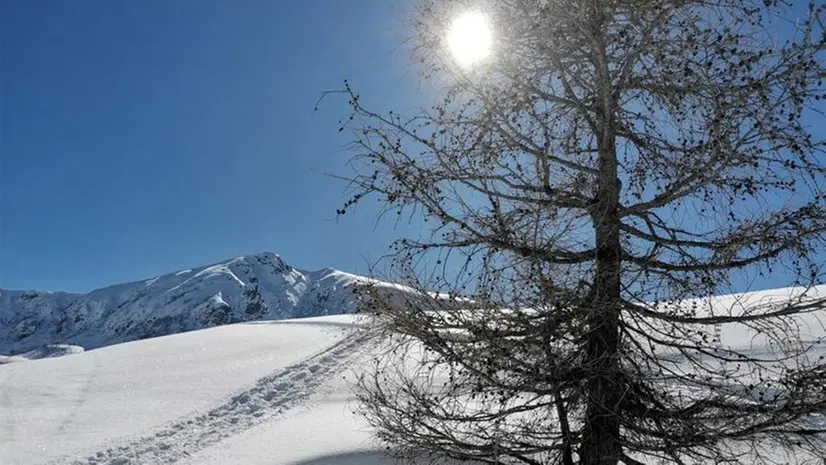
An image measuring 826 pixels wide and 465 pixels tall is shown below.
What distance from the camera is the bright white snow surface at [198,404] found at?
7636 mm

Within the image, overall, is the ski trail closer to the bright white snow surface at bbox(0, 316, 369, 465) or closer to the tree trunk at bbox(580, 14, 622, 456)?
the bright white snow surface at bbox(0, 316, 369, 465)

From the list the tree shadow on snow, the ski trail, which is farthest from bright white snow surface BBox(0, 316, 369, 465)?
the tree shadow on snow

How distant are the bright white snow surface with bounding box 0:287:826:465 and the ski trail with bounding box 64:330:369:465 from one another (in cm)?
2

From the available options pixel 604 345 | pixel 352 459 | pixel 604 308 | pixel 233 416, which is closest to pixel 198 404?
pixel 233 416

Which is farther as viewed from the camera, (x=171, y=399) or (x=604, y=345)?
(x=171, y=399)

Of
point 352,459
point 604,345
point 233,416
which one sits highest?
point 604,345

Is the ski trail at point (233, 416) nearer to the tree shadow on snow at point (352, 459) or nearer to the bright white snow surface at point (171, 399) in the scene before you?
the bright white snow surface at point (171, 399)

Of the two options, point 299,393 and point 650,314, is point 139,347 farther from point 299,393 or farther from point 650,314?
point 650,314

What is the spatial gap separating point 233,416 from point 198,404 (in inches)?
39.1

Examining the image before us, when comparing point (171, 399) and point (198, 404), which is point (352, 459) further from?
point (171, 399)

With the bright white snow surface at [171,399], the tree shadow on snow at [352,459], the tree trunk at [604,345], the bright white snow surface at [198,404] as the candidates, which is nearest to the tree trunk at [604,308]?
the tree trunk at [604,345]

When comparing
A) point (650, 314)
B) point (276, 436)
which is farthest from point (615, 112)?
point (276, 436)

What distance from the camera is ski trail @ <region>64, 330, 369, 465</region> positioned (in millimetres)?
7934

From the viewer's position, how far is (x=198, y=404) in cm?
996
